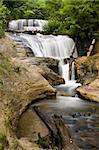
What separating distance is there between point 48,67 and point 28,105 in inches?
234

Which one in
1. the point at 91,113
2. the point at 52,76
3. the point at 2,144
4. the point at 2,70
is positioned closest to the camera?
the point at 2,144

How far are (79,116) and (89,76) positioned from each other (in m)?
6.00

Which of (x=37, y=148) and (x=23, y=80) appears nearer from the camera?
(x=37, y=148)

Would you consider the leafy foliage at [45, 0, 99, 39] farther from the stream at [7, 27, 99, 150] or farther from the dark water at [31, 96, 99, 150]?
the dark water at [31, 96, 99, 150]

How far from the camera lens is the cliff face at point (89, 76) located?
52.7ft

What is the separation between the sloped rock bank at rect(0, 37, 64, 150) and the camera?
9258mm

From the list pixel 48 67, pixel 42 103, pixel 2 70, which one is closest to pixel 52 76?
pixel 48 67

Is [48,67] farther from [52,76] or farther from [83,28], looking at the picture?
[83,28]

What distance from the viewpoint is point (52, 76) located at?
18.4 m

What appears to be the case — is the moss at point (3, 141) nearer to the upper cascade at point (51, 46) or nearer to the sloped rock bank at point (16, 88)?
the sloped rock bank at point (16, 88)

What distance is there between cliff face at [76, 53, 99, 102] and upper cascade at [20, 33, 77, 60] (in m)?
1.98

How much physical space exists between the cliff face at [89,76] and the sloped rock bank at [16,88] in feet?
4.54

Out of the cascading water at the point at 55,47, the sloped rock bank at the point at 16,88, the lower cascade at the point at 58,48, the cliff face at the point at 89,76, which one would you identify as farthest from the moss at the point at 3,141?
the cascading water at the point at 55,47

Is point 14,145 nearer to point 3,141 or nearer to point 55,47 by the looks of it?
point 3,141
